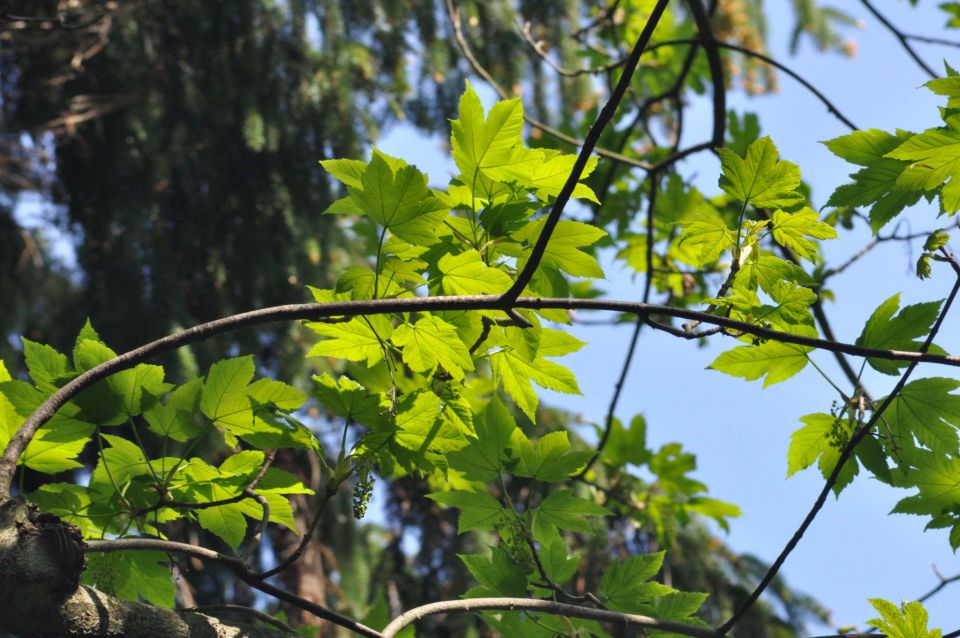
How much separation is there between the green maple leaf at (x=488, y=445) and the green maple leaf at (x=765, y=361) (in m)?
0.28

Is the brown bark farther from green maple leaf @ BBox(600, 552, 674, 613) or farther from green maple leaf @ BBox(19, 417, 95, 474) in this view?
green maple leaf @ BBox(600, 552, 674, 613)

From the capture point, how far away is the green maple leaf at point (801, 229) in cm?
106

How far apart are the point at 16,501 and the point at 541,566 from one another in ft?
2.07

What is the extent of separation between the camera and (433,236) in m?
1.01

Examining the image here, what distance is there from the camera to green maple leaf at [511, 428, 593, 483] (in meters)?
1.17

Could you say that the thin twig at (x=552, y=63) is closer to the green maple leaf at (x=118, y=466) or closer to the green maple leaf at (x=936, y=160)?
the green maple leaf at (x=936, y=160)

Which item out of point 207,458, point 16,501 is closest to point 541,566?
point 16,501

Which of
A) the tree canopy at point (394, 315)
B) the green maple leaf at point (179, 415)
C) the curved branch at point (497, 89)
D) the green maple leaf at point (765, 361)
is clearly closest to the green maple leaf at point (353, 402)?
the tree canopy at point (394, 315)

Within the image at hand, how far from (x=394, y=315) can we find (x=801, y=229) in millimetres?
510

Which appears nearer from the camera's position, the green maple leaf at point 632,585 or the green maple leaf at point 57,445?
the green maple leaf at point 57,445

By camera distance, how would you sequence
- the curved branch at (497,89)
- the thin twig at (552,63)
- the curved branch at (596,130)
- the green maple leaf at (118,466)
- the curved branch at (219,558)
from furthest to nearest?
the thin twig at (552,63) < the curved branch at (497,89) < the green maple leaf at (118,466) < the curved branch at (219,558) < the curved branch at (596,130)

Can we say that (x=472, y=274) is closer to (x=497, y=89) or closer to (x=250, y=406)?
(x=250, y=406)

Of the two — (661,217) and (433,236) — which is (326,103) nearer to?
(661,217)

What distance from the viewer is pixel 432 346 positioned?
974mm
